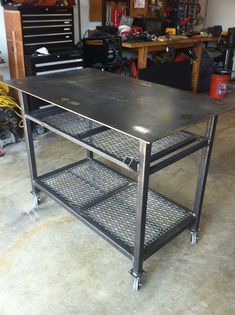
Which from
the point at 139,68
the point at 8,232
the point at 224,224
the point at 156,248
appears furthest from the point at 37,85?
the point at 139,68

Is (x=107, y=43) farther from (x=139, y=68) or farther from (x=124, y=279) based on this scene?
(x=124, y=279)

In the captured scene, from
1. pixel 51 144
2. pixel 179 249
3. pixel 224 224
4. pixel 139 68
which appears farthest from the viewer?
pixel 139 68

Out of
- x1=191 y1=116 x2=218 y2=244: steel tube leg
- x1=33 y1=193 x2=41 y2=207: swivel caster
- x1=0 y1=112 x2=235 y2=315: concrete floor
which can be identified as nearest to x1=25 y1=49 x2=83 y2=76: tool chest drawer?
x1=0 y1=112 x2=235 y2=315: concrete floor

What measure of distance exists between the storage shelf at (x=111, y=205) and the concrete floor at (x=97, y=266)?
0.14 metres

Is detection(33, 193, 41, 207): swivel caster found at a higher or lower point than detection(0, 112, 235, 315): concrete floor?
higher

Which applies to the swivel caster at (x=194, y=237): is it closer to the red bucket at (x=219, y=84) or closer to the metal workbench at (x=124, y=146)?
the metal workbench at (x=124, y=146)

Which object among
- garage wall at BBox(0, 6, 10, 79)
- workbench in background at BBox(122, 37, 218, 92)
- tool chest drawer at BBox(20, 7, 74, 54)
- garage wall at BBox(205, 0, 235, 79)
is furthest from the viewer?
garage wall at BBox(205, 0, 235, 79)

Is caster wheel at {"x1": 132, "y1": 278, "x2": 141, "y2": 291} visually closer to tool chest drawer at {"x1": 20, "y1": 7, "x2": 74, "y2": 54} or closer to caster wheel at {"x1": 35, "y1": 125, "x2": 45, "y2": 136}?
caster wheel at {"x1": 35, "y1": 125, "x2": 45, "y2": 136}

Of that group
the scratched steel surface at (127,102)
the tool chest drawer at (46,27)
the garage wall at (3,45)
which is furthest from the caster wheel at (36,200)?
the garage wall at (3,45)

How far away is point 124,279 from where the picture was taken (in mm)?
1728

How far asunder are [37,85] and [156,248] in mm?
1229

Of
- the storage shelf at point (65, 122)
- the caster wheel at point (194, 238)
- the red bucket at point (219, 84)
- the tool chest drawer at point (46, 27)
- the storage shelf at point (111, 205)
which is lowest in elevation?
the caster wheel at point (194, 238)

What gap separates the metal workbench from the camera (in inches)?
56.5

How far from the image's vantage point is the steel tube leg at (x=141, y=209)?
4.40 feet
